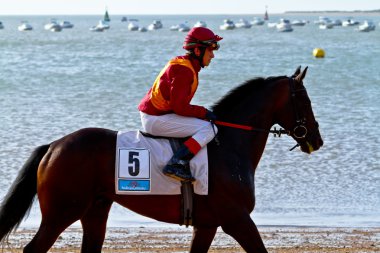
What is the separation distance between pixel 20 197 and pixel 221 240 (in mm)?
3376

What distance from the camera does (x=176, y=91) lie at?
7.93m

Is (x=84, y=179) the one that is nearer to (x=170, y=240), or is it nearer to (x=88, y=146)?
(x=88, y=146)

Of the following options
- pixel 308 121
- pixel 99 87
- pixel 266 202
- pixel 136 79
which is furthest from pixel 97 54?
pixel 308 121

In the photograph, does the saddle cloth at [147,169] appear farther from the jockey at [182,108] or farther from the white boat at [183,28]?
the white boat at [183,28]

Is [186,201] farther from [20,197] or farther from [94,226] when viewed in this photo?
[20,197]

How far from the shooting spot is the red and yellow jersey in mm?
7934

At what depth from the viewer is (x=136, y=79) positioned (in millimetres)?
43062

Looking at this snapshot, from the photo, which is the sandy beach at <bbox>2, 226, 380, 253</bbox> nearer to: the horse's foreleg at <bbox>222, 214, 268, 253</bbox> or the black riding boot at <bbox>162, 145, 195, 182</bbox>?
the horse's foreleg at <bbox>222, 214, 268, 253</bbox>

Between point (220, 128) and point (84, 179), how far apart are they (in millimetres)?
1236

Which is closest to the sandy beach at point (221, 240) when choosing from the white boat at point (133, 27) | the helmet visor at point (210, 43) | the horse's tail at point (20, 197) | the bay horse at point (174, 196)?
the horse's tail at point (20, 197)

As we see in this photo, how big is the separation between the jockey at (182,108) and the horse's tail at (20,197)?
97cm

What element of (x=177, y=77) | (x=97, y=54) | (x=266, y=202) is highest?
(x=177, y=77)

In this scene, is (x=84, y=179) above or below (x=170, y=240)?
above

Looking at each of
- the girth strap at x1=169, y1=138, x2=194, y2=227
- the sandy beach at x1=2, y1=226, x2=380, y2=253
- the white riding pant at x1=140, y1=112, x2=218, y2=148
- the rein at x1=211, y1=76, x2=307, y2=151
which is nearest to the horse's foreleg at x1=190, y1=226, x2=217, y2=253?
the girth strap at x1=169, y1=138, x2=194, y2=227
